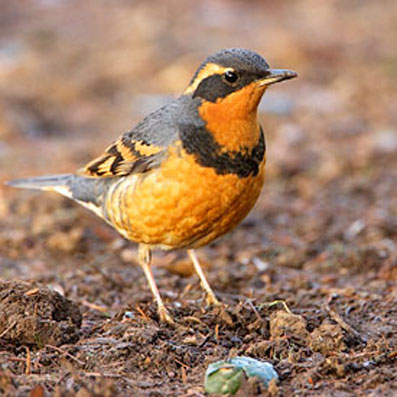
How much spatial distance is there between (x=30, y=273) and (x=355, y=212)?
3.79m

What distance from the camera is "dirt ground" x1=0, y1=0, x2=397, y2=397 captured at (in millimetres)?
4906

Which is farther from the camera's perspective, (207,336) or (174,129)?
(174,129)

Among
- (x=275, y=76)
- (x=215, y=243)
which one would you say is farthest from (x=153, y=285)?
(x=215, y=243)

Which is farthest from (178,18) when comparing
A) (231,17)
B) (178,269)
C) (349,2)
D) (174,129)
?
(174,129)

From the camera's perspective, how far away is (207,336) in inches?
212

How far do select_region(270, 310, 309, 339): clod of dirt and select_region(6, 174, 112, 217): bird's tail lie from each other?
7.14 ft

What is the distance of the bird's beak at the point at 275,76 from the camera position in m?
5.68

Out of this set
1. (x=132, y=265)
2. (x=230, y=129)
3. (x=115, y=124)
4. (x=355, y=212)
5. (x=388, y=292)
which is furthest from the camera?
(x=115, y=124)

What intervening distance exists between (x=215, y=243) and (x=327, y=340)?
137 inches

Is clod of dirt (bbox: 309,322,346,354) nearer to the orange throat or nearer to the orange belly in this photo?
the orange belly

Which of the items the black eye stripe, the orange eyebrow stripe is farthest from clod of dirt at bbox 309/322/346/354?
the orange eyebrow stripe

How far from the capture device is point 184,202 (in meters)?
5.85

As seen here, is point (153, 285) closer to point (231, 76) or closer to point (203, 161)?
point (203, 161)

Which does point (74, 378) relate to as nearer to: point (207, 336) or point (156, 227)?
point (207, 336)
